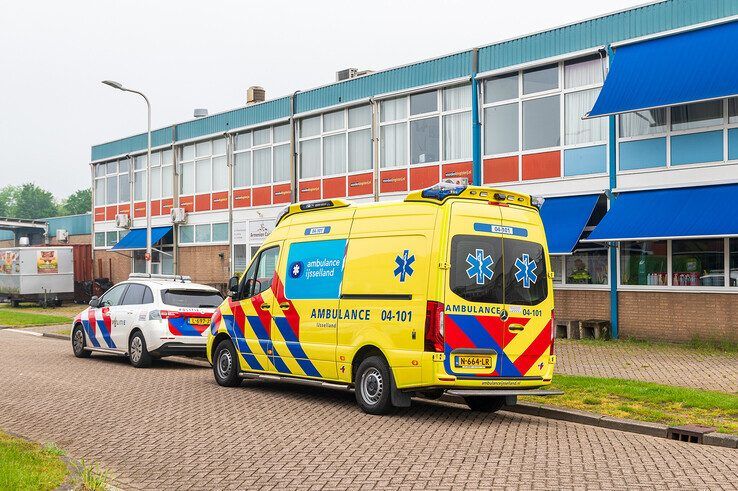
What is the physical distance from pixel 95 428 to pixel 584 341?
42.8 ft

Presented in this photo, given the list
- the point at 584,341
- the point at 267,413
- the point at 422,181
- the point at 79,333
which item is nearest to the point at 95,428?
the point at 267,413

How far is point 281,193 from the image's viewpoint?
32.5 meters

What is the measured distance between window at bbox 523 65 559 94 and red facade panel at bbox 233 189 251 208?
13690mm

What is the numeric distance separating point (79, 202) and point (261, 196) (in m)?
112

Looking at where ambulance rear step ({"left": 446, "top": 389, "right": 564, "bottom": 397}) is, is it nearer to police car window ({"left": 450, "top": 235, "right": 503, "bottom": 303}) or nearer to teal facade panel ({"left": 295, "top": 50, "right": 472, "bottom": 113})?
police car window ({"left": 450, "top": 235, "right": 503, "bottom": 303})

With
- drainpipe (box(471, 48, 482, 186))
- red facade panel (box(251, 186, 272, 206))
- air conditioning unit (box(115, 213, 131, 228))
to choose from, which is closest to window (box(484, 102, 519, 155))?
drainpipe (box(471, 48, 482, 186))

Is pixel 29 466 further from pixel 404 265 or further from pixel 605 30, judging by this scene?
pixel 605 30

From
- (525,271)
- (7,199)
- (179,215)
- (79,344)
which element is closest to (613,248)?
(525,271)

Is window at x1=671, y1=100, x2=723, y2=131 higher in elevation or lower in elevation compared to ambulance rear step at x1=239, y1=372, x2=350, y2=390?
higher

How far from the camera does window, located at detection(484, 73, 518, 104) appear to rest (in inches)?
936

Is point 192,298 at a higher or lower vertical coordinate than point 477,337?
higher

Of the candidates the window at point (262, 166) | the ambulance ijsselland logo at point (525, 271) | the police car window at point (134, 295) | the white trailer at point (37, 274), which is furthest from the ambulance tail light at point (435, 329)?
the white trailer at point (37, 274)

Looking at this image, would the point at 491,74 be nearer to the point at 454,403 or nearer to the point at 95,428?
the point at 454,403

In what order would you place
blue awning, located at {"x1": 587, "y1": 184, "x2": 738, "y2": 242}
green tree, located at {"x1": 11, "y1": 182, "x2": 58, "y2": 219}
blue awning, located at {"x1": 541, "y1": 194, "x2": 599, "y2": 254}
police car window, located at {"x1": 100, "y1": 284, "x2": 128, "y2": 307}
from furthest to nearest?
green tree, located at {"x1": 11, "y1": 182, "x2": 58, "y2": 219} < blue awning, located at {"x1": 541, "y1": 194, "x2": 599, "y2": 254} < police car window, located at {"x1": 100, "y1": 284, "x2": 128, "y2": 307} < blue awning, located at {"x1": 587, "y1": 184, "x2": 738, "y2": 242}
